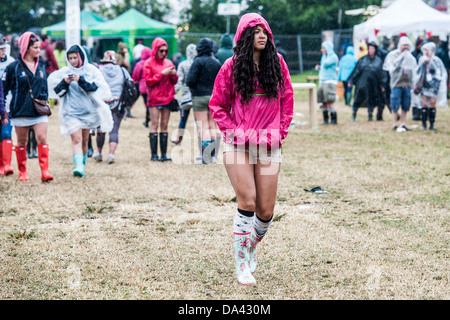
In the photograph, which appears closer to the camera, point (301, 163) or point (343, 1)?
point (301, 163)

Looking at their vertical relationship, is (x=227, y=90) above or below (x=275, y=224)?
above

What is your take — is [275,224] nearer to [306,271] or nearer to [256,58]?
[306,271]

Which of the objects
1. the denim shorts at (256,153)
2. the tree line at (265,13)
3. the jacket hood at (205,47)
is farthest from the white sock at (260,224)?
the tree line at (265,13)

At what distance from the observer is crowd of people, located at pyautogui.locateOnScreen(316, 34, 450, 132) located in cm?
1470

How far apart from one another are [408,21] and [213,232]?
17.4m

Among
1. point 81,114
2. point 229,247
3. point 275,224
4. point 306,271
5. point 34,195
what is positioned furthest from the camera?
point 81,114

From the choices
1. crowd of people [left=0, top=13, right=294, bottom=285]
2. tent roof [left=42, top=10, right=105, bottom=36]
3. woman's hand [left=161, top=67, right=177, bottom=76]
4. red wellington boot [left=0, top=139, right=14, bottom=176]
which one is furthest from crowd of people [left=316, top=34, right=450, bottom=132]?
tent roof [left=42, top=10, right=105, bottom=36]

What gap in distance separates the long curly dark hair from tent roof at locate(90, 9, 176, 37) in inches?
882

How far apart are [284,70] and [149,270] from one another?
1.92 m

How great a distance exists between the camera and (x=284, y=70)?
4.91m

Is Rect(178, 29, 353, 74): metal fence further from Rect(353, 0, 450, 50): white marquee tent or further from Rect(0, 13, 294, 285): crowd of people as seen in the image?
Rect(0, 13, 294, 285): crowd of people

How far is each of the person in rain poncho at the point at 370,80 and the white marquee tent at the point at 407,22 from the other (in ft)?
17.6

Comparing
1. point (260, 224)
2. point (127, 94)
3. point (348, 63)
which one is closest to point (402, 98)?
point (348, 63)
